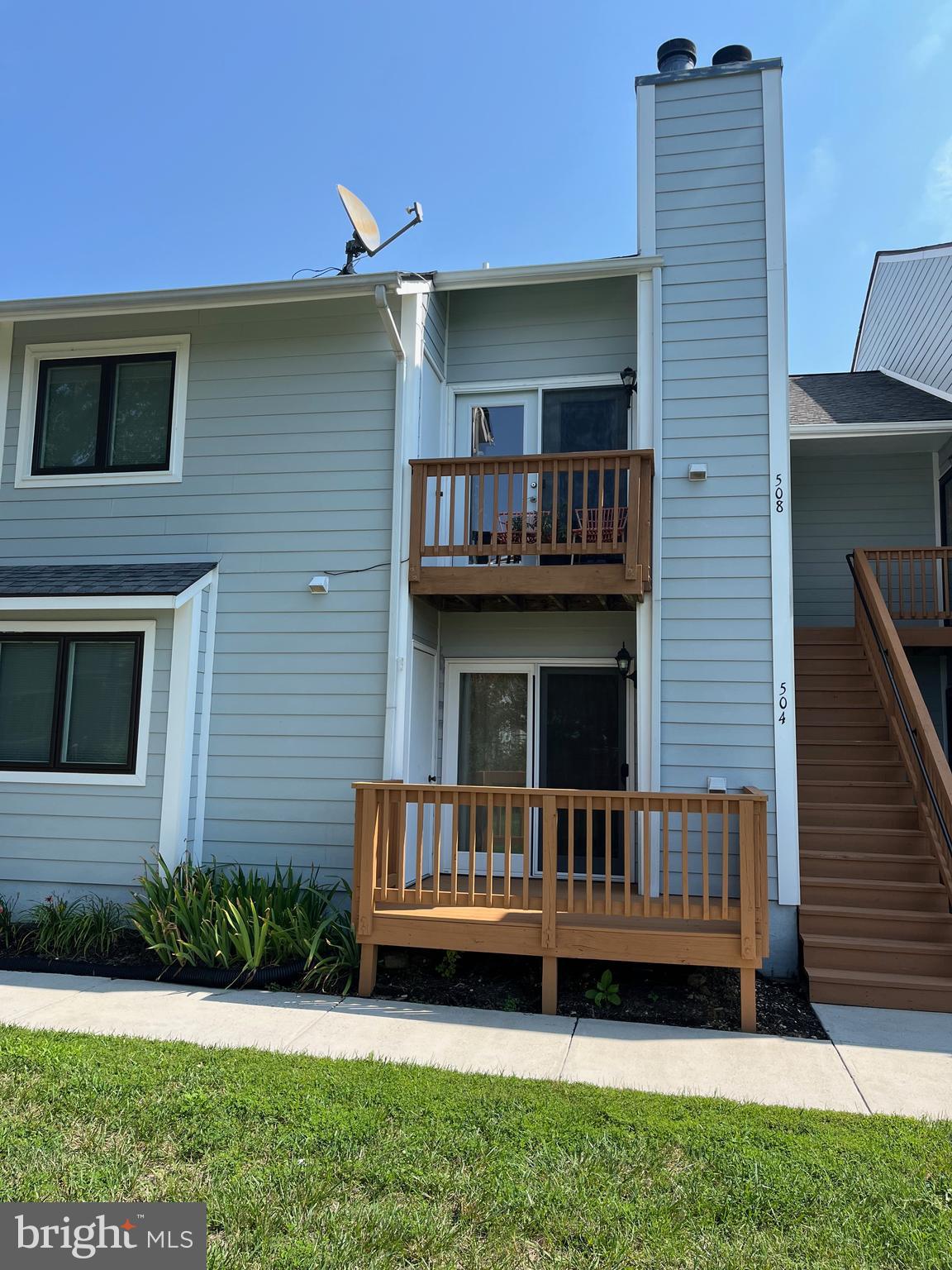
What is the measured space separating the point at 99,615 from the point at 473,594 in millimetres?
3082

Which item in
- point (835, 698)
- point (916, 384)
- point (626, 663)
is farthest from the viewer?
point (916, 384)

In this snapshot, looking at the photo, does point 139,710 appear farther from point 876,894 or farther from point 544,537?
point 876,894

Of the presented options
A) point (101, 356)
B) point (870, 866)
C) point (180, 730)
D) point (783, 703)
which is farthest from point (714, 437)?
point (101, 356)

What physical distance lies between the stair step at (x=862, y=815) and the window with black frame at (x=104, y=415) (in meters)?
6.22

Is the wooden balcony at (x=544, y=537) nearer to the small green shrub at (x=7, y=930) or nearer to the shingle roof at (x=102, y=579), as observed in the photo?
the shingle roof at (x=102, y=579)

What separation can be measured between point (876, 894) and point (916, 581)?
13.3 ft

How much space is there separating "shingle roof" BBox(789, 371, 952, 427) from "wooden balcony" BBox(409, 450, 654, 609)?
3186mm

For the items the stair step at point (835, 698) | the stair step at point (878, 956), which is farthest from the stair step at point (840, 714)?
the stair step at point (878, 956)

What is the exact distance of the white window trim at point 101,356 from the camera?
23.7ft

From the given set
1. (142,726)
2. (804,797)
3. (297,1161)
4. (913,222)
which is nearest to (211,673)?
(142,726)

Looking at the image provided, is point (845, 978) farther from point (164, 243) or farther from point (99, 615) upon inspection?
point (164, 243)

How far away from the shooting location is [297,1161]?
297 centimetres

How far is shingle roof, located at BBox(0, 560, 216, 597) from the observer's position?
652cm

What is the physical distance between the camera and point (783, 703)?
6.20m
